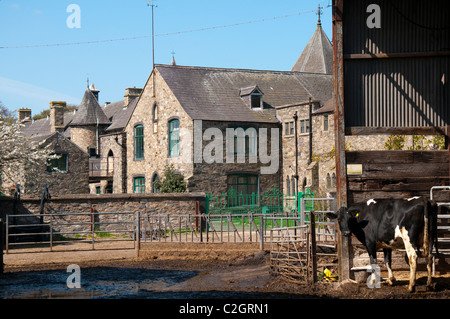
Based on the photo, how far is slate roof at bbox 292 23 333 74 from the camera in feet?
164

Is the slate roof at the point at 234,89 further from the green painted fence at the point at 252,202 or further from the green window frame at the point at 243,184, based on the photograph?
the green painted fence at the point at 252,202

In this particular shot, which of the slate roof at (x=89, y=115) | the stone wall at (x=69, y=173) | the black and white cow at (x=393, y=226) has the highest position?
the slate roof at (x=89, y=115)

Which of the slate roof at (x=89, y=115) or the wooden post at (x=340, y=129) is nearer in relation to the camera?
the wooden post at (x=340, y=129)

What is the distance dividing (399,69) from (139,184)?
29.5 meters

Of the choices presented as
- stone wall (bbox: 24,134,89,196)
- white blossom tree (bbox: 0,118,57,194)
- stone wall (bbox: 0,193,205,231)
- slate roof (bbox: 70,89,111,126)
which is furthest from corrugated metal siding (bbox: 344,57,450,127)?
slate roof (bbox: 70,89,111,126)

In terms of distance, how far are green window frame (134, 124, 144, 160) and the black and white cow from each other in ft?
95.0

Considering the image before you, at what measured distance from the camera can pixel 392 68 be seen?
13438 millimetres

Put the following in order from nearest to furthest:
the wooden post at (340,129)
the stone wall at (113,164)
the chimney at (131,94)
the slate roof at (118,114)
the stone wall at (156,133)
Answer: the wooden post at (340,129), the stone wall at (156,133), the stone wall at (113,164), the slate roof at (118,114), the chimney at (131,94)

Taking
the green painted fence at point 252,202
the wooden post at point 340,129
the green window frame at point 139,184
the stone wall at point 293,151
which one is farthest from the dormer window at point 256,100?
the wooden post at point 340,129

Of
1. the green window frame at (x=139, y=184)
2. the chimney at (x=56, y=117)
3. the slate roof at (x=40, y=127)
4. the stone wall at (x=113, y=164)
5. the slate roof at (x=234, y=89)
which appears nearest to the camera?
the slate roof at (x=234, y=89)

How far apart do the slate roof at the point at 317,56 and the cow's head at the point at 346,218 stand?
37.6 metres

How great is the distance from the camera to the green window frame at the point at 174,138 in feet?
121

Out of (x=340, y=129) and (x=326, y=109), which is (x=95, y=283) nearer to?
(x=340, y=129)
